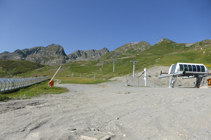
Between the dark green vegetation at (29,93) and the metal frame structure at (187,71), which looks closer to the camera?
the dark green vegetation at (29,93)

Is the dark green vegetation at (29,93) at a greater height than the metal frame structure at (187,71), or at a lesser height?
lesser

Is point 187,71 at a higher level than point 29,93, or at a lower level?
higher

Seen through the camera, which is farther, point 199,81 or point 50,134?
point 199,81

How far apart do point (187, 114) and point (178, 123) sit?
1.63 m

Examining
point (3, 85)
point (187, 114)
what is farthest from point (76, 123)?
point (3, 85)

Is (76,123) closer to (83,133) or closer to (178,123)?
(83,133)

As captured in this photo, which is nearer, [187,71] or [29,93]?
[29,93]

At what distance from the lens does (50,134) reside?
507 centimetres

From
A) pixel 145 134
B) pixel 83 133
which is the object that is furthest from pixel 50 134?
pixel 145 134

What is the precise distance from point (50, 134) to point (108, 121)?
2727 mm

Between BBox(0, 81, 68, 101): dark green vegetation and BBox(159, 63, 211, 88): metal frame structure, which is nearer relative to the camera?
BBox(0, 81, 68, 101): dark green vegetation

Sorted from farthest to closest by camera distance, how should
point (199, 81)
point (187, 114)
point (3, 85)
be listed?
point (199, 81), point (3, 85), point (187, 114)

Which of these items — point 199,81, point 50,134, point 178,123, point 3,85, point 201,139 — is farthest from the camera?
point 199,81

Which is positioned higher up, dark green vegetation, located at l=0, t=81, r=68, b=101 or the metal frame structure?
the metal frame structure
